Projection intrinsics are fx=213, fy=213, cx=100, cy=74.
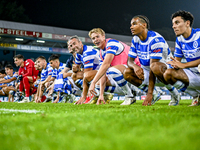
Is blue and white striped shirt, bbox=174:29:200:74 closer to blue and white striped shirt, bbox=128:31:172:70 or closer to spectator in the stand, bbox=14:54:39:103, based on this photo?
blue and white striped shirt, bbox=128:31:172:70

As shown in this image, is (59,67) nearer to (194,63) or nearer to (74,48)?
(74,48)

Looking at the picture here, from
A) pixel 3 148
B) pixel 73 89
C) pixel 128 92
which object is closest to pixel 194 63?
pixel 128 92

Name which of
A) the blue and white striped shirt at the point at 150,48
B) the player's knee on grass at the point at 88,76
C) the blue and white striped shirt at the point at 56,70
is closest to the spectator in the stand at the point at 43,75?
the blue and white striped shirt at the point at 56,70

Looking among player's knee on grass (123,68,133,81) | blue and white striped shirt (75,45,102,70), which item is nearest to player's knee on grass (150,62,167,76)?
player's knee on grass (123,68,133,81)

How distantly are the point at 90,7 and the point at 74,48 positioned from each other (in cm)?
3992

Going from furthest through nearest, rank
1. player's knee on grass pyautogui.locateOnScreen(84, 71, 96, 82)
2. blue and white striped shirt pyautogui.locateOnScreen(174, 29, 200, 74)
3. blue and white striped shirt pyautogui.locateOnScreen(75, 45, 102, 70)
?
blue and white striped shirt pyautogui.locateOnScreen(75, 45, 102, 70), player's knee on grass pyautogui.locateOnScreen(84, 71, 96, 82), blue and white striped shirt pyautogui.locateOnScreen(174, 29, 200, 74)

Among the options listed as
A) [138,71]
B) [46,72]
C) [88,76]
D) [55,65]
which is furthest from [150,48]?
[46,72]

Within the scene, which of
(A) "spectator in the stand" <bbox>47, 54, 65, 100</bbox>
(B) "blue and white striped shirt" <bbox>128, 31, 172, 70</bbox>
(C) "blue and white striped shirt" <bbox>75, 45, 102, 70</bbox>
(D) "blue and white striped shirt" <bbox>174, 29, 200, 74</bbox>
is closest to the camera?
(D) "blue and white striped shirt" <bbox>174, 29, 200, 74</bbox>

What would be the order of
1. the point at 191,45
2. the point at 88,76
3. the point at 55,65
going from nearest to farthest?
the point at 191,45 < the point at 88,76 < the point at 55,65

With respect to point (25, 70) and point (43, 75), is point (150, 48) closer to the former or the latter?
point (43, 75)

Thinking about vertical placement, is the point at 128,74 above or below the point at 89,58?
below

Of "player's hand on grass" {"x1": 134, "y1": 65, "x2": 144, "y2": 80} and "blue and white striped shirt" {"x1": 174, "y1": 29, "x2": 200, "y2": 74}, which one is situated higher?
"blue and white striped shirt" {"x1": 174, "y1": 29, "x2": 200, "y2": 74}

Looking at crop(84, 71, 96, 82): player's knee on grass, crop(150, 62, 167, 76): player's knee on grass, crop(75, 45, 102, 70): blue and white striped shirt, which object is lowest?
crop(84, 71, 96, 82): player's knee on grass

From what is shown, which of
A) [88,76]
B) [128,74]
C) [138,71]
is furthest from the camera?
[88,76]
